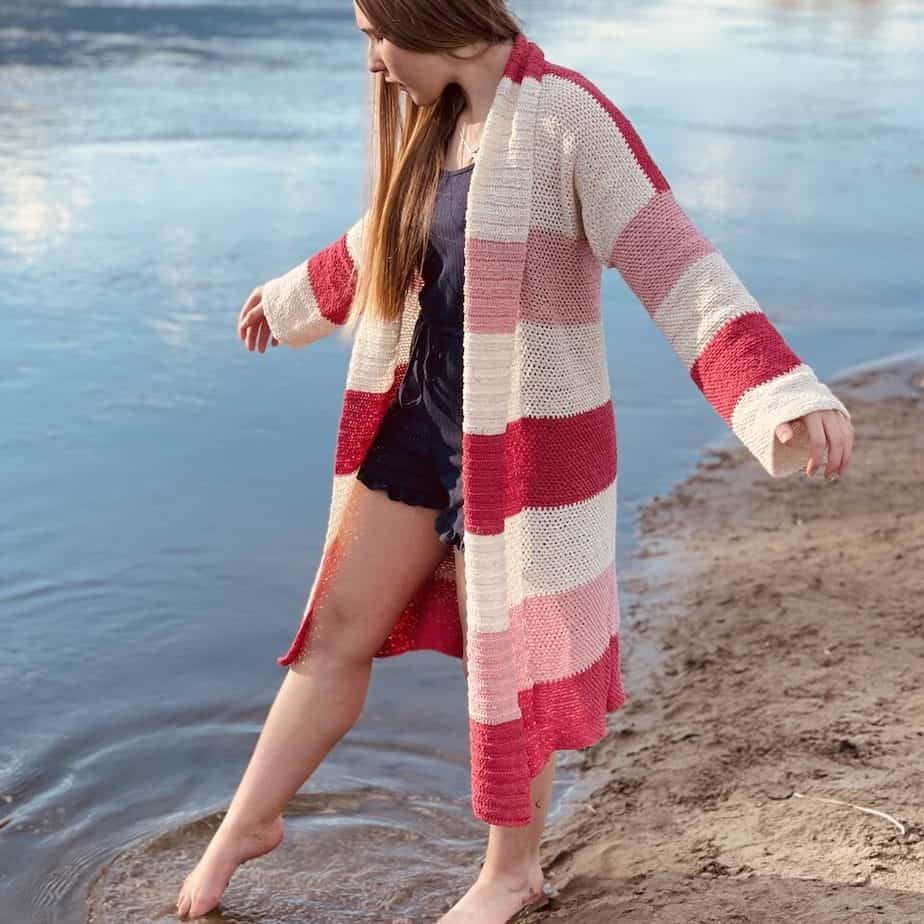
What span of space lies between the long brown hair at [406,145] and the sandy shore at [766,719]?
4.27 feet

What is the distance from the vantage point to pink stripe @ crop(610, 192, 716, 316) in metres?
2.67

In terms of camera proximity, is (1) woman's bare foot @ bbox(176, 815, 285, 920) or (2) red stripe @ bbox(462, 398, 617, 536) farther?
(1) woman's bare foot @ bbox(176, 815, 285, 920)

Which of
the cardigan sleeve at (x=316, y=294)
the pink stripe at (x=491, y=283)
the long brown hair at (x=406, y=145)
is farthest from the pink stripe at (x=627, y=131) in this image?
the cardigan sleeve at (x=316, y=294)

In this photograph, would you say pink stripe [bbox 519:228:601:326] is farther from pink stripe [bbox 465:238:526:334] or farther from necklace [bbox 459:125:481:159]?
necklace [bbox 459:125:481:159]

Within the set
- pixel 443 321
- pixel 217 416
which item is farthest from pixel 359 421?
pixel 217 416

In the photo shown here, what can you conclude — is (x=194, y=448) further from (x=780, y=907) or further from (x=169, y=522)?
(x=780, y=907)

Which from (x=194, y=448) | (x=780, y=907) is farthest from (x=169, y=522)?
(x=780, y=907)

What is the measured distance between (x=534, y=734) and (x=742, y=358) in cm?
84

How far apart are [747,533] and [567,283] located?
2.79 meters

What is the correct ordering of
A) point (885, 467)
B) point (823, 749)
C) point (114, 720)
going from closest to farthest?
point (823, 749) → point (114, 720) → point (885, 467)

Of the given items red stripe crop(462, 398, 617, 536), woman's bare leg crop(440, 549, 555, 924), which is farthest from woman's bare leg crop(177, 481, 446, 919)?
red stripe crop(462, 398, 617, 536)

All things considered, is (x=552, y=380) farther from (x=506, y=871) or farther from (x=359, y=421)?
(x=506, y=871)

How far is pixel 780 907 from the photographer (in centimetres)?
288

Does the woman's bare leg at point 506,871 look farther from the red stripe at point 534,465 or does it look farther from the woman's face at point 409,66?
the woman's face at point 409,66
